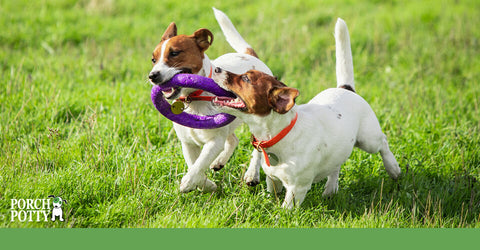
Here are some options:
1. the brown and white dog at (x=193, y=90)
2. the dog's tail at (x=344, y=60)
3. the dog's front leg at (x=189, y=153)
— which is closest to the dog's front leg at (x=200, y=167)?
the brown and white dog at (x=193, y=90)

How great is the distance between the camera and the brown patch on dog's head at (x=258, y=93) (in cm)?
423

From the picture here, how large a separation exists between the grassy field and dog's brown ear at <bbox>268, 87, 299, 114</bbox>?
110 centimetres

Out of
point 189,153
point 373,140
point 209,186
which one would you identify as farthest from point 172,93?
point 373,140

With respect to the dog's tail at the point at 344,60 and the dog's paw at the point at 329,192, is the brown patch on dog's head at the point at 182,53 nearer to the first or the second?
the dog's tail at the point at 344,60

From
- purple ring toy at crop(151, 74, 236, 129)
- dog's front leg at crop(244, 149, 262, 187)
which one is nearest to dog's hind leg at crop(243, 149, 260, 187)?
dog's front leg at crop(244, 149, 262, 187)

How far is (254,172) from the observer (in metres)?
5.35

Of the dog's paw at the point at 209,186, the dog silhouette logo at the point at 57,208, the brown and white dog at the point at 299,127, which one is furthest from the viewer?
the dog's paw at the point at 209,186

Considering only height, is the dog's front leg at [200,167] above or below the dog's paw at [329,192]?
above

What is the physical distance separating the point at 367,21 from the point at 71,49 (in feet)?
18.8

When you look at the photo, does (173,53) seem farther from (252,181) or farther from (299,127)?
(252,181)

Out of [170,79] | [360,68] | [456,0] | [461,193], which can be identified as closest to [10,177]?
[170,79]

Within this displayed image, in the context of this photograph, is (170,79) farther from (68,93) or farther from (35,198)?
(68,93)

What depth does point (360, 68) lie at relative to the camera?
29.5 ft

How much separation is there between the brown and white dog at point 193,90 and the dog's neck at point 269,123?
57cm
